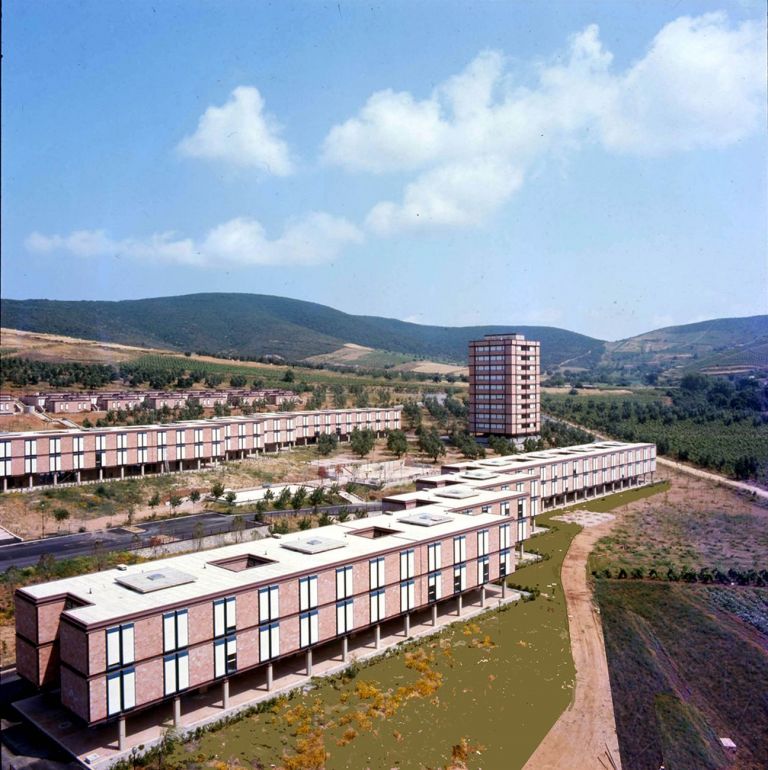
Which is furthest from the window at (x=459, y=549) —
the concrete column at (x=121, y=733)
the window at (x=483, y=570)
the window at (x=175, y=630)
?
the concrete column at (x=121, y=733)

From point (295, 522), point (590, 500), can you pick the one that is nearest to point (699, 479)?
point (590, 500)

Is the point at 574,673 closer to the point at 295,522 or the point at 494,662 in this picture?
the point at 494,662

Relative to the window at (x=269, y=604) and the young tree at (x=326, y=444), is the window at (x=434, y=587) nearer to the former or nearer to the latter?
the window at (x=269, y=604)

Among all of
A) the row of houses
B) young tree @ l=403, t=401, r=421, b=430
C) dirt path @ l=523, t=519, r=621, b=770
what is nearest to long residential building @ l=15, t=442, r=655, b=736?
dirt path @ l=523, t=519, r=621, b=770

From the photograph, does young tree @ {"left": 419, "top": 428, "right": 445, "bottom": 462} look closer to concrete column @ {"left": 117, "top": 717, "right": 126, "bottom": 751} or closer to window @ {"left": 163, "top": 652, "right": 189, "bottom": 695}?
window @ {"left": 163, "top": 652, "right": 189, "bottom": 695}

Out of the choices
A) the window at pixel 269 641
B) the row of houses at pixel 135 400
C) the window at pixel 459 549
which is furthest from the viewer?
the row of houses at pixel 135 400

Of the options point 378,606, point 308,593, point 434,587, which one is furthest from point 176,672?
point 434,587
